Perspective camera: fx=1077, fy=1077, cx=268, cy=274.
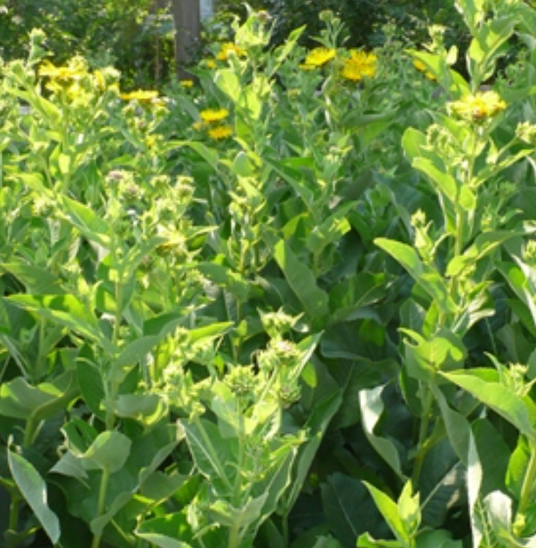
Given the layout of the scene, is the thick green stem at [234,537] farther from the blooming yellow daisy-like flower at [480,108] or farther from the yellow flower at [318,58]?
the yellow flower at [318,58]

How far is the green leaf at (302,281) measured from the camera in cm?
232

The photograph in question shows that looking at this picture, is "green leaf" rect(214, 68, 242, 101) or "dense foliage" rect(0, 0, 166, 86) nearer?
"green leaf" rect(214, 68, 242, 101)

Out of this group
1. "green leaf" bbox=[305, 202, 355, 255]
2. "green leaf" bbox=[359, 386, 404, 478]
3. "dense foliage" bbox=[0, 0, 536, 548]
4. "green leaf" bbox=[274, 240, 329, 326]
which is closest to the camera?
"dense foliage" bbox=[0, 0, 536, 548]

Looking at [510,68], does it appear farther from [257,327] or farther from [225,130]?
[257,327]

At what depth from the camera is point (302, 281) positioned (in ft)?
7.70

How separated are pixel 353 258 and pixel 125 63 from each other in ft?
34.8

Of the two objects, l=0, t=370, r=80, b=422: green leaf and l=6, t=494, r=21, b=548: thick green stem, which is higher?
l=0, t=370, r=80, b=422: green leaf

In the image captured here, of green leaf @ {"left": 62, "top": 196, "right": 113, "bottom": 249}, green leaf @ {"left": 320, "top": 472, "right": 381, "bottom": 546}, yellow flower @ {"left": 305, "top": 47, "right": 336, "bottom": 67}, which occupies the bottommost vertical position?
green leaf @ {"left": 320, "top": 472, "right": 381, "bottom": 546}

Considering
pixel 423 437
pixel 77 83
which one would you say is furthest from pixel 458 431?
pixel 77 83

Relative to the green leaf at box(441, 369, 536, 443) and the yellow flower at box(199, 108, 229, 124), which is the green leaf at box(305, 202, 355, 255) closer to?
the green leaf at box(441, 369, 536, 443)

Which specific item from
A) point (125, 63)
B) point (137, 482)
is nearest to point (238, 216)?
point (137, 482)

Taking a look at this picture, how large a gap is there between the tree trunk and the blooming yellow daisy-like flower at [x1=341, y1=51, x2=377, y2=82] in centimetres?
826

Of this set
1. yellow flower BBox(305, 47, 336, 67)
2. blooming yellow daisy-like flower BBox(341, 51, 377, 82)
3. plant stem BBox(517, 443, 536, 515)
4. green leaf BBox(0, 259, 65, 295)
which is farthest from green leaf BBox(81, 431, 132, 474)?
yellow flower BBox(305, 47, 336, 67)

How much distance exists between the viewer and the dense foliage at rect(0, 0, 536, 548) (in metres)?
1.61
